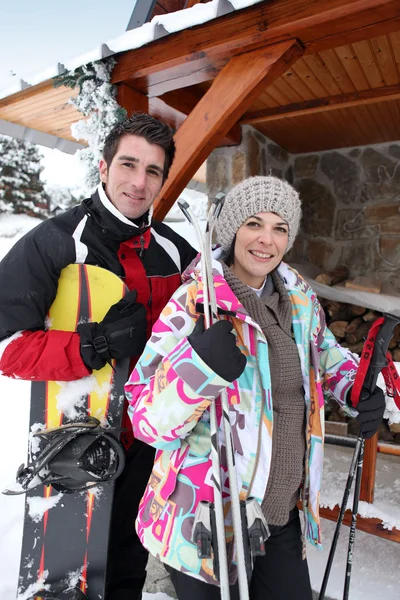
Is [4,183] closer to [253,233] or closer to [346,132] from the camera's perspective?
[346,132]

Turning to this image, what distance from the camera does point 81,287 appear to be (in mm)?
1522

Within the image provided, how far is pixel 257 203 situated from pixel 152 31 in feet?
4.78

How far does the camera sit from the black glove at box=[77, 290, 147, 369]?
54.6 inches

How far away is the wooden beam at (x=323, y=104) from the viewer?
9.22ft

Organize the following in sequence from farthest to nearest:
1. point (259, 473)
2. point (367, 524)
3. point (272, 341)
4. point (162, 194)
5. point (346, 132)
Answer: point (346, 132), point (162, 194), point (367, 524), point (272, 341), point (259, 473)

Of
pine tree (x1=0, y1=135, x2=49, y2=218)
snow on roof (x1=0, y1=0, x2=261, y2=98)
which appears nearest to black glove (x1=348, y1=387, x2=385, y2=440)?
snow on roof (x1=0, y1=0, x2=261, y2=98)

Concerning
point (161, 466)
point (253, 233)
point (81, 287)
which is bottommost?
point (161, 466)

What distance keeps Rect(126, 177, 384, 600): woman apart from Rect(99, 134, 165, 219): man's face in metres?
0.32

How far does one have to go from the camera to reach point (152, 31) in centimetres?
220

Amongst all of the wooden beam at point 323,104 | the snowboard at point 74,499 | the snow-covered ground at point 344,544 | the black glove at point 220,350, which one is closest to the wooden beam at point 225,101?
the wooden beam at point 323,104

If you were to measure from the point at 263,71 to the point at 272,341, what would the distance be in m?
1.52

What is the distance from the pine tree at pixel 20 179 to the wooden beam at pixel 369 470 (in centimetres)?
1520

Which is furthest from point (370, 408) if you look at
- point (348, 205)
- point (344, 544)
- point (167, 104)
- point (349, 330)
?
point (348, 205)

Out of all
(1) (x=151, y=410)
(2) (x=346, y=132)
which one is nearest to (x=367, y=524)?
(1) (x=151, y=410)
